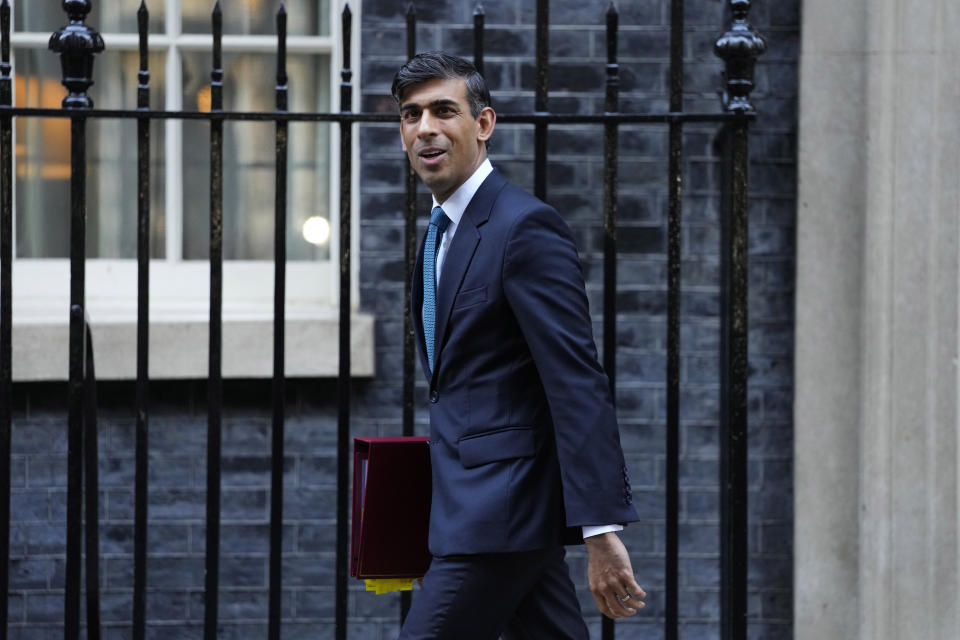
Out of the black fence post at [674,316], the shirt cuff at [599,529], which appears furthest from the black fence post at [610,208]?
the shirt cuff at [599,529]

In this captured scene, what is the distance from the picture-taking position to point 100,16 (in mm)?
5230

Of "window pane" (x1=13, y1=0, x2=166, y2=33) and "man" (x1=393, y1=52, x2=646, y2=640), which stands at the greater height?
"window pane" (x1=13, y1=0, x2=166, y2=33)

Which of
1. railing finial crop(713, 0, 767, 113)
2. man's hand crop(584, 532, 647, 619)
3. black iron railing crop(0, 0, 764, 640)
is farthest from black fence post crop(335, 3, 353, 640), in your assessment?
man's hand crop(584, 532, 647, 619)

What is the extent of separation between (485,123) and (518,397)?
69 centimetres

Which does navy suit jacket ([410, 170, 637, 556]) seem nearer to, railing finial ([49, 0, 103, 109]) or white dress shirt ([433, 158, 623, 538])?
white dress shirt ([433, 158, 623, 538])

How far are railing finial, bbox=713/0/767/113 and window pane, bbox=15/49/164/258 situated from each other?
8.70ft

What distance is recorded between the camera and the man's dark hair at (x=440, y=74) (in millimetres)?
2783

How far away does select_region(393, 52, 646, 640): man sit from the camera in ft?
8.29

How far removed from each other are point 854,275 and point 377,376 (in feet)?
6.29

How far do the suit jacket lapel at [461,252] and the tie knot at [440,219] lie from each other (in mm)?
83

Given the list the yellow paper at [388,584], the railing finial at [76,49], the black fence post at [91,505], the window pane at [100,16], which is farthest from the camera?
the window pane at [100,16]

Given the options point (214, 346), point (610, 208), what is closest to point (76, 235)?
point (214, 346)

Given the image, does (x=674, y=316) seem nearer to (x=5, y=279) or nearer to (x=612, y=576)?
(x=612, y=576)

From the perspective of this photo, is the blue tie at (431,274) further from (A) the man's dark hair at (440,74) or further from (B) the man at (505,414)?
(A) the man's dark hair at (440,74)
